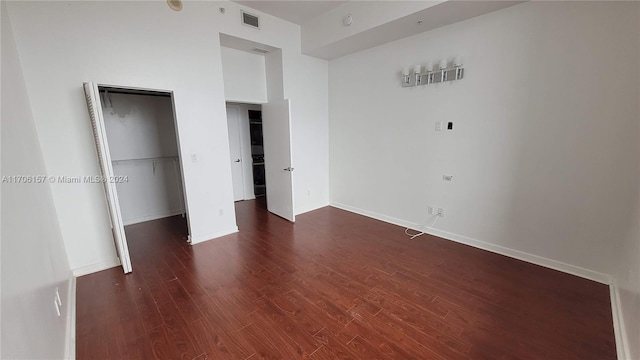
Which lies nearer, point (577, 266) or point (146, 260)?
point (577, 266)

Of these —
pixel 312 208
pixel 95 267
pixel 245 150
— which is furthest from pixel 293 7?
pixel 95 267

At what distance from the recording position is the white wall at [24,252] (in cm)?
107

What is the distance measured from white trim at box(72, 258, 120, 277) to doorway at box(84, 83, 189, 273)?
37.4 inches

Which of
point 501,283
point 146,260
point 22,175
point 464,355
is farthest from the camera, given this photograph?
point 146,260

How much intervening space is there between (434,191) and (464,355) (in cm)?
225

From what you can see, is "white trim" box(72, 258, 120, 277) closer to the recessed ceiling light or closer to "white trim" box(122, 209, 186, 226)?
"white trim" box(122, 209, 186, 226)

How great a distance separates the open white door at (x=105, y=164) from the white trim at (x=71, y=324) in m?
0.43

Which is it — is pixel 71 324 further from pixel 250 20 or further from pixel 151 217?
pixel 250 20

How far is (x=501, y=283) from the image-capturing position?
8.37ft

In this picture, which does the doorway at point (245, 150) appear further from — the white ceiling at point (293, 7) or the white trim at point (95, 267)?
the white trim at point (95, 267)

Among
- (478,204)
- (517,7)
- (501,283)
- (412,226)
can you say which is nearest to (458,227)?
(478,204)

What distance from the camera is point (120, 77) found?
280 cm

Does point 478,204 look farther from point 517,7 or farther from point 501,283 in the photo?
point 517,7

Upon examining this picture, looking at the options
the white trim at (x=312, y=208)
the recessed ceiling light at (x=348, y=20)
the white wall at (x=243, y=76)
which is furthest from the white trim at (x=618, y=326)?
the white wall at (x=243, y=76)
